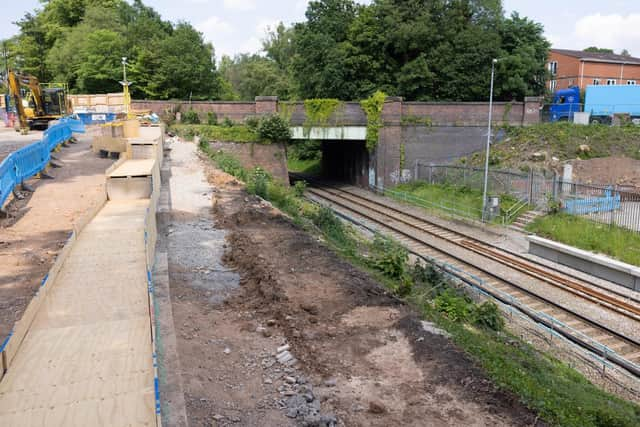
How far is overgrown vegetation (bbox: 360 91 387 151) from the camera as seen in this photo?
34781 millimetres

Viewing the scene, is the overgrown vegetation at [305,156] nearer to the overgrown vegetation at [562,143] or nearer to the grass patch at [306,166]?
the grass patch at [306,166]

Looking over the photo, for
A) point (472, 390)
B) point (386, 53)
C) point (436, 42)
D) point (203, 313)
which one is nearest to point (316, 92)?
point (386, 53)

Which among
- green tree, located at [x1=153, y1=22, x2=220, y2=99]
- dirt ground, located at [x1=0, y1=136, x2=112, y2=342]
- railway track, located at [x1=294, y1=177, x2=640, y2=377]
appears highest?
green tree, located at [x1=153, y1=22, x2=220, y2=99]

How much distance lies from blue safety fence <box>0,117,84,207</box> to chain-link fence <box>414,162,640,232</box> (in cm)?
2115

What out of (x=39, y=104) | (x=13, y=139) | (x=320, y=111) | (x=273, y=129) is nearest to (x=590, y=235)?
(x=320, y=111)

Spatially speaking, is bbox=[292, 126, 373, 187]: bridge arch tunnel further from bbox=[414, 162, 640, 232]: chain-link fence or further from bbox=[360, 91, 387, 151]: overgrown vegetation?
bbox=[414, 162, 640, 232]: chain-link fence

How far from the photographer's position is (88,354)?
662 centimetres

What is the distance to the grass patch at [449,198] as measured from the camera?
26984 mm

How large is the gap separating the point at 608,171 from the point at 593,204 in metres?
7.57

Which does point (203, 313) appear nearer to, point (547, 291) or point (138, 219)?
point (138, 219)

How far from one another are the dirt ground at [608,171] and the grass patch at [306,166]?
77.1 feet

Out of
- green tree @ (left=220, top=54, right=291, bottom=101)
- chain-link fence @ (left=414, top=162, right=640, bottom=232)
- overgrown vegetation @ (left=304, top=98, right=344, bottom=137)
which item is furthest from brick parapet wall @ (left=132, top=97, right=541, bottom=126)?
green tree @ (left=220, top=54, right=291, bottom=101)

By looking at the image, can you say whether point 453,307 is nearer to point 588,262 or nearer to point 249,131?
point 588,262

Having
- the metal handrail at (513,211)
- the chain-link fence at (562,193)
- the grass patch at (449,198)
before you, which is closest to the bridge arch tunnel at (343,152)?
the grass patch at (449,198)
